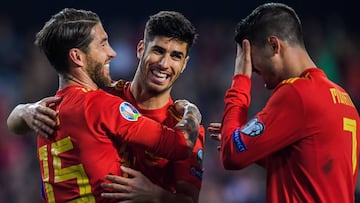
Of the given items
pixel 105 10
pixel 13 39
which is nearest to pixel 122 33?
pixel 105 10

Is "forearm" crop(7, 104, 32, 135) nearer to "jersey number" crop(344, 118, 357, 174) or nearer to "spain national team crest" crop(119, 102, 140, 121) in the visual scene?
"spain national team crest" crop(119, 102, 140, 121)

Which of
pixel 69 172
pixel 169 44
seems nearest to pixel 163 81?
pixel 169 44

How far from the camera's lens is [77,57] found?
14.6 ft

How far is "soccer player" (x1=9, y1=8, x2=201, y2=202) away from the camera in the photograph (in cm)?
417

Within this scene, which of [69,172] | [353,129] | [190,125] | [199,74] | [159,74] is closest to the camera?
[353,129]

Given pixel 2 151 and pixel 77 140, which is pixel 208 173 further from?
pixel 77 140

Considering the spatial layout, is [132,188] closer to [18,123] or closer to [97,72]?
[97,72]

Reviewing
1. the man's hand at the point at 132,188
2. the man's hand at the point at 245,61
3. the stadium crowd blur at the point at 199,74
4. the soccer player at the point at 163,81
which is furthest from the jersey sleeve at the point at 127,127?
the stadium crowd blur at the point at 199,74

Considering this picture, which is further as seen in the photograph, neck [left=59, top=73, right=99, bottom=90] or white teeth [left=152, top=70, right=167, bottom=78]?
white teeth [left=152, top=70, right=167, bottom=78]

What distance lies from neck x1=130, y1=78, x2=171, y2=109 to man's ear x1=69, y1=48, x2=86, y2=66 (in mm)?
471

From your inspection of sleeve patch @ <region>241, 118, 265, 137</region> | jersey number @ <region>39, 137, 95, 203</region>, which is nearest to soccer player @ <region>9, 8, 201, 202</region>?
jersey number @ <region>39, 137, 95, 203</region>

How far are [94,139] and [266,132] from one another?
899mm

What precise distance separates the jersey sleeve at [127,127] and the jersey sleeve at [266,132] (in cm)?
30

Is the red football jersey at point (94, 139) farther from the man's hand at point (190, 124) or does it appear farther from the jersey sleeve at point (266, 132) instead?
the jersey sleeve at point (266, 132)
